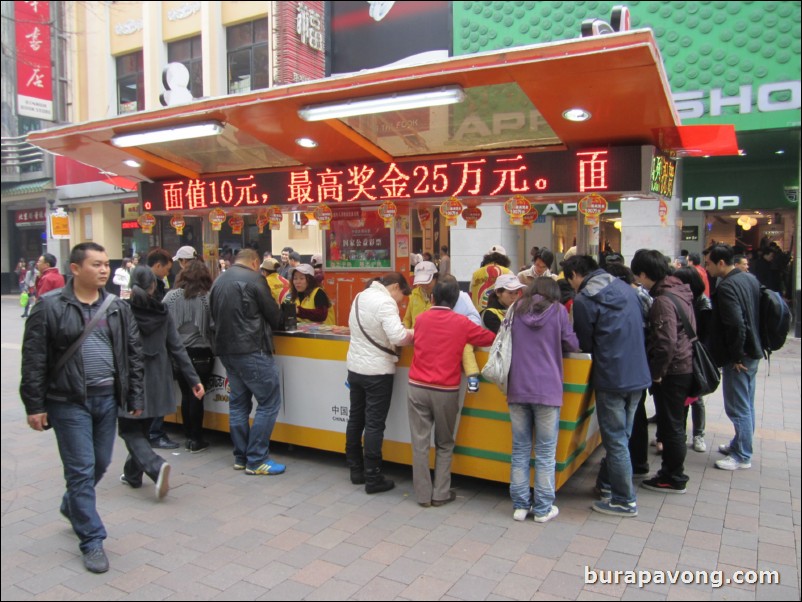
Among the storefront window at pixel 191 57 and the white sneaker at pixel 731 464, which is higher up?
the storefront window at pixel 191 57

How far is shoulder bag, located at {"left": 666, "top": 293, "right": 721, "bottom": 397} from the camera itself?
15.7 feet

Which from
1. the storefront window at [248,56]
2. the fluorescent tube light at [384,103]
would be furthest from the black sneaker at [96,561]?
the storefront window at [248,56]

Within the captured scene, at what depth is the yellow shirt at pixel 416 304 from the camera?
556 cm

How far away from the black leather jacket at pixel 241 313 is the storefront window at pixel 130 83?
16.5 m

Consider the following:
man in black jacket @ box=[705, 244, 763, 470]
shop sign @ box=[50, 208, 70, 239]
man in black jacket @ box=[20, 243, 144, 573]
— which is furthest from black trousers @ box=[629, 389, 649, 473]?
shop sign @ box=[50, 208, 70, 239]

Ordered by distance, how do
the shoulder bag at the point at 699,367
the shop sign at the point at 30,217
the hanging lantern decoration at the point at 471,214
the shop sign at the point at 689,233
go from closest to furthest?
the shoulder bag at the point at 699,367 < the hanging lantern decoration at the point at 471,214 < the shop sign at the point at 689,233 < the shop sign at the point at 30,217

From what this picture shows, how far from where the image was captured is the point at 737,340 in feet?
16.8

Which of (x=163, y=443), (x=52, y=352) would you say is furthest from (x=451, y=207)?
(x=52, y=352)

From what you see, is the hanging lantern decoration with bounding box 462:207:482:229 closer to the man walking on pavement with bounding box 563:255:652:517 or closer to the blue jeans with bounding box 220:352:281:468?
the man walking on pavement with bounding box 563:255:652:517

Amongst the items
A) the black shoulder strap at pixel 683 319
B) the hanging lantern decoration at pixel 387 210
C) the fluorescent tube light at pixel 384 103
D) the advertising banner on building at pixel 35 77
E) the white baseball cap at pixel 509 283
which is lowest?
the black shoulder strap at pixel 683 319

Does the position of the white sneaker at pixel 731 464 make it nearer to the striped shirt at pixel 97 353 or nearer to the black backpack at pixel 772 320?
the black backpack at pixel 772 320

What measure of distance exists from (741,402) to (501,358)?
252 centimetres

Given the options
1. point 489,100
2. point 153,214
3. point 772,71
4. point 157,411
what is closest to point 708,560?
point 489,100

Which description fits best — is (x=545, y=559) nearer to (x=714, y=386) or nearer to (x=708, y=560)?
(x=708, y=560)
